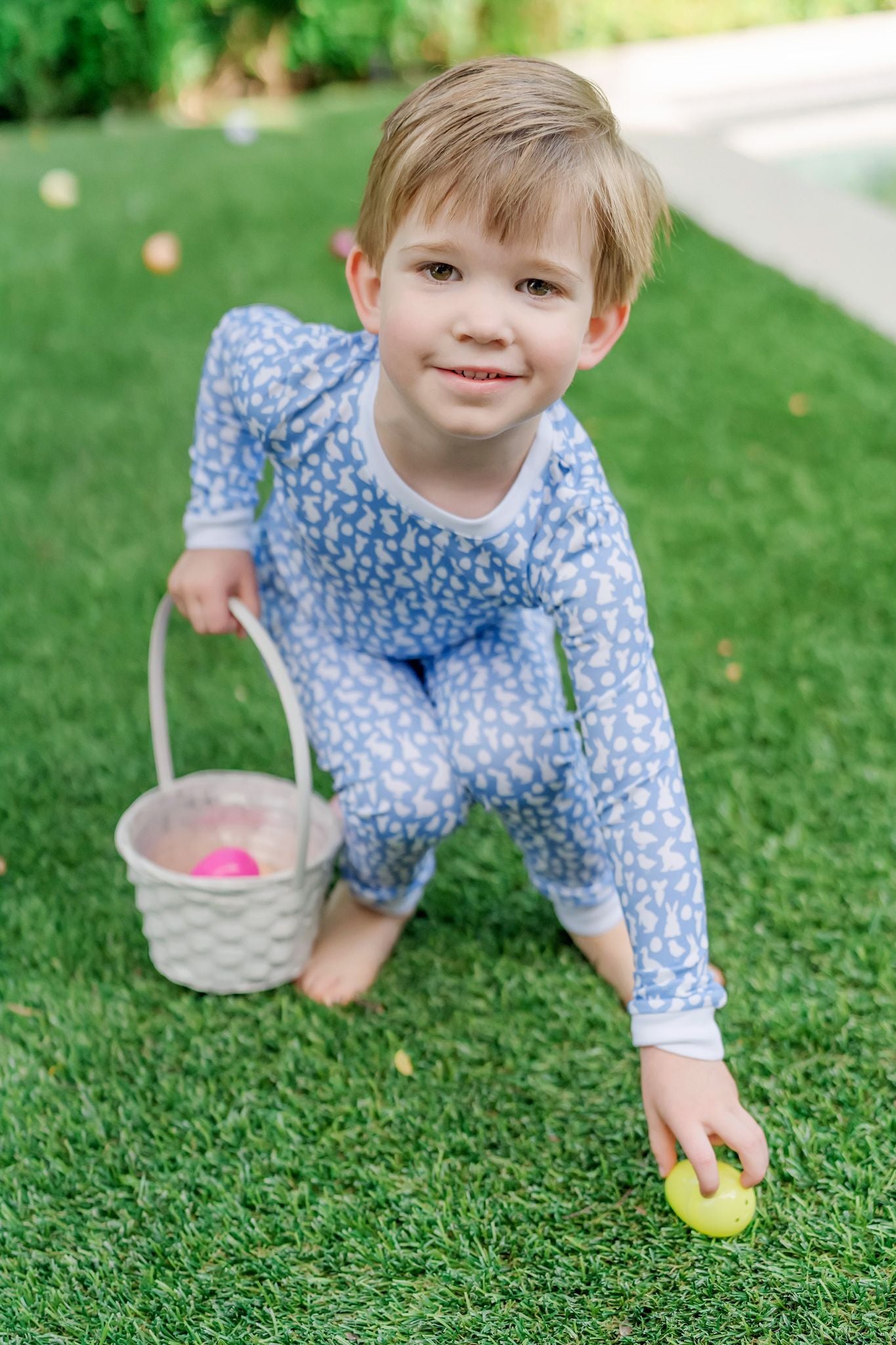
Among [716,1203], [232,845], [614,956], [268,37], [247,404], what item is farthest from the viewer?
[268,37]

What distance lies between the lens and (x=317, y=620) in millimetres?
1970

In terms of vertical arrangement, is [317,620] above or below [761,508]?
above

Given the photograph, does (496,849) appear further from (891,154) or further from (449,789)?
(891,154)

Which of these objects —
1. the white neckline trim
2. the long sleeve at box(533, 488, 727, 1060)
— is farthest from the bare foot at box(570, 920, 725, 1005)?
the white neckline trim

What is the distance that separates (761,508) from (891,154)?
4.73 meters

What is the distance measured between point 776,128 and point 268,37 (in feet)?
10.2

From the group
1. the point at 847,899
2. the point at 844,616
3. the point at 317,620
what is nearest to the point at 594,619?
the point at 317,620

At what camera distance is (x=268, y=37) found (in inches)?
332

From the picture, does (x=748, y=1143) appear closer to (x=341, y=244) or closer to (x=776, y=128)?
(x=341, y=244)

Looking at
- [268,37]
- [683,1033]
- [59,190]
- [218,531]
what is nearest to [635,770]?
[683,1033]

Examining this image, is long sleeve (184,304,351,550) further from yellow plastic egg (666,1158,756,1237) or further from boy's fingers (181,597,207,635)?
yellow plastic egg (666,1158,756,1237)

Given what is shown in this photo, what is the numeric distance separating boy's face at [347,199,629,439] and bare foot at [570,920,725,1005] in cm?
75

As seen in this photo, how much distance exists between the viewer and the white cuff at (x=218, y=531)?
6.30 feet

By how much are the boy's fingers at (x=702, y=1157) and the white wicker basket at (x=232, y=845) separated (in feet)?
1.94
